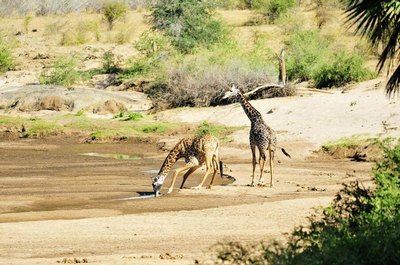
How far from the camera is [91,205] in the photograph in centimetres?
1803

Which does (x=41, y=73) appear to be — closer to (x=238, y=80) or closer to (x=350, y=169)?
(x=238, y=80)

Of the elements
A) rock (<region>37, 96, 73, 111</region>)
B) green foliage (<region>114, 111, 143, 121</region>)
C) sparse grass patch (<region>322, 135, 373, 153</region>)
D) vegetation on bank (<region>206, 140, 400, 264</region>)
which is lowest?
rock (<region>37, 96, 73, 111</region>)

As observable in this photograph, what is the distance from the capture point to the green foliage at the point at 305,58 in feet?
124

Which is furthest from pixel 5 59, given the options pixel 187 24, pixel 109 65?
pixel 187 24

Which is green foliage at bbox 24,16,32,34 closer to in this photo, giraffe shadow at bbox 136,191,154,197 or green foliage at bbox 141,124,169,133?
green foliage at bbox 141,124,169,133

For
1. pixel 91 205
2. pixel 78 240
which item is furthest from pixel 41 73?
pixel 78 240

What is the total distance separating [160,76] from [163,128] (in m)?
7.24

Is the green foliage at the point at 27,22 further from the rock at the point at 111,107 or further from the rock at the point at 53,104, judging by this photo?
the rock at the point at 111,107

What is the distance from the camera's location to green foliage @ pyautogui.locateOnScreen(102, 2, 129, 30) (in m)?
60.3

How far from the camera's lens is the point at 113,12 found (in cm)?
6116

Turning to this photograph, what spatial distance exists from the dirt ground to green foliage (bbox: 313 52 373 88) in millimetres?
8452

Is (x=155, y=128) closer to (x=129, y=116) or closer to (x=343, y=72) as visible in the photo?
(x=129, y=116)

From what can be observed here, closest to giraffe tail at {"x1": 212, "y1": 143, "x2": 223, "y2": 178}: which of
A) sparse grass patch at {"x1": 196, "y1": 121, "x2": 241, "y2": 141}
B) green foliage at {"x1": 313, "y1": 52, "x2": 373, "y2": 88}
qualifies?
sparse grass patch at {"x1": 196, "y1": 121, "x2": 241, "y2": 141}

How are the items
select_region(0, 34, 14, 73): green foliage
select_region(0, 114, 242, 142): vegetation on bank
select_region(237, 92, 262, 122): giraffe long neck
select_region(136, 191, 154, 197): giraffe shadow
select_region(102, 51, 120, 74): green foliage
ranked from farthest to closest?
select_region(0, 34, 14, 73): green foliage
select_region(102, 51, 120, 74): green foliage
select_region(0, 114, 242, 142): vegetation on bank
select_region(237, 92, 262, 122): giraffe long neck
select_region(136, 191, 154, 197): giraffe shadow
